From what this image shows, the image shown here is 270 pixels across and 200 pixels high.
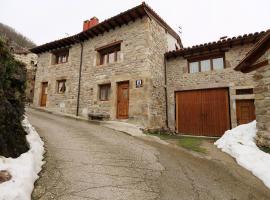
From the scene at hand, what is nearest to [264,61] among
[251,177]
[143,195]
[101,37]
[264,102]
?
[264,102]

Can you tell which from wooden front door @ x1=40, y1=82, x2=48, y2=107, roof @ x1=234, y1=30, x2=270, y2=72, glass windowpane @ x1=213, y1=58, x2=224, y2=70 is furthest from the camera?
wooden front door @ x1=40, y1=82, x2=48, y2=107

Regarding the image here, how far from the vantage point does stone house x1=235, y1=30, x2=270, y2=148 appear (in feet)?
16.5

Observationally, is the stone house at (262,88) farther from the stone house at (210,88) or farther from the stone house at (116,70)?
the stone house at (116,70)

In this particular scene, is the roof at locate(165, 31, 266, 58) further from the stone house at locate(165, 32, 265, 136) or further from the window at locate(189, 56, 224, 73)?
the window at locate(189, 56, 224, 73)

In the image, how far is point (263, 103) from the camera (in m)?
5.22

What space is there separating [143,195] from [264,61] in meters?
5.06

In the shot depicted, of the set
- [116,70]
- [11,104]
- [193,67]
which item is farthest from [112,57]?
[11,104]

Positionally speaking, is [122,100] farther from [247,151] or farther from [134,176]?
[134,176]

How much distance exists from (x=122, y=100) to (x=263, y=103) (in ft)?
20.6

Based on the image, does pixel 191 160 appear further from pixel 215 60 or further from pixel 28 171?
pixel 215 60

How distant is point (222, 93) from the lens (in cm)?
947

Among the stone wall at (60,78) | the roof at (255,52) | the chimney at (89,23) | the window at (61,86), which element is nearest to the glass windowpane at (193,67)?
the roof at (255,52)

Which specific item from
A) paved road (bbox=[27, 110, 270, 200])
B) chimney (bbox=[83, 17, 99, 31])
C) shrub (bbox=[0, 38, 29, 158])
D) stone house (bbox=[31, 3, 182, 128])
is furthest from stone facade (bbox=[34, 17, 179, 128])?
shrub (bbox=[0, 38, 29, 158])

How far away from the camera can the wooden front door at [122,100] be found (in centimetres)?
959
